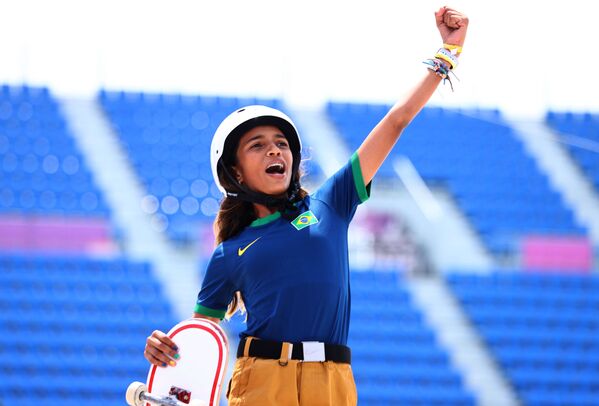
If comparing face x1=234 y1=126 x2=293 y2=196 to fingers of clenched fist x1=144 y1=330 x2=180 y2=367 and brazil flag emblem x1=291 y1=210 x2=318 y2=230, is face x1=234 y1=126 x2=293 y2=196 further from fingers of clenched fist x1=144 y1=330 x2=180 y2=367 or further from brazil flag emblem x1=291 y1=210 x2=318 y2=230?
fingers of clenched fist x1=144 y1=330 x2=180 y2=367

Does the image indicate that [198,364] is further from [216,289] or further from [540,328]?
[540,328]

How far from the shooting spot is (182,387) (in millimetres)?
2471

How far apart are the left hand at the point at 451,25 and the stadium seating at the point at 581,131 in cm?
1273

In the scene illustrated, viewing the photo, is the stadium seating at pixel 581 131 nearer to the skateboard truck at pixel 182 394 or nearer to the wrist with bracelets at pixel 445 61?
the wrist with bracelets at pixel 445 61

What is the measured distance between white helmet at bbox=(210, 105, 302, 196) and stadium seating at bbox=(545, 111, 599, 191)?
12.8 m

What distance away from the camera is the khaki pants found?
225 centimetres

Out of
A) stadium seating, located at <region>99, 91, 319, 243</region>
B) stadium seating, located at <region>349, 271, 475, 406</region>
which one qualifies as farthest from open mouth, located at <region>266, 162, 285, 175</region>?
stadium seating, located at <region>99, 91, 319, 243</region>

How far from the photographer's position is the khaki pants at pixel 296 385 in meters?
2.25

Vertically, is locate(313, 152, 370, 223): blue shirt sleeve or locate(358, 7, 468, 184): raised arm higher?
locate(358, 7, 468, 184): raised arm

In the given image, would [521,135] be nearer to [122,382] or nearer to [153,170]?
[153,170]

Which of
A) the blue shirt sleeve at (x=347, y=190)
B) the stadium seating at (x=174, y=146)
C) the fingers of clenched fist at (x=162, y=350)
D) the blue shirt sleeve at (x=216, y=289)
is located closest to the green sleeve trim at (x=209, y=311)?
the blue shirt sleeve at (x=216, y=289)

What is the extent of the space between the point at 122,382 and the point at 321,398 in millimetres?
8186

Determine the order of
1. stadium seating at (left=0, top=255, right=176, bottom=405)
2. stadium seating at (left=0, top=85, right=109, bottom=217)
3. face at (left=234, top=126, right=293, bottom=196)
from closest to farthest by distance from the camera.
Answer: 1. face at (left=234, top=126, right=293, bottom=196)
2. stadium seating at (left=0, top=255, right=176, bottom=405)
3. stadium seating at (left=0, top=85, right=109, bottom=217)

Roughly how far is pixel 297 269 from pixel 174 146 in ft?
37.8
